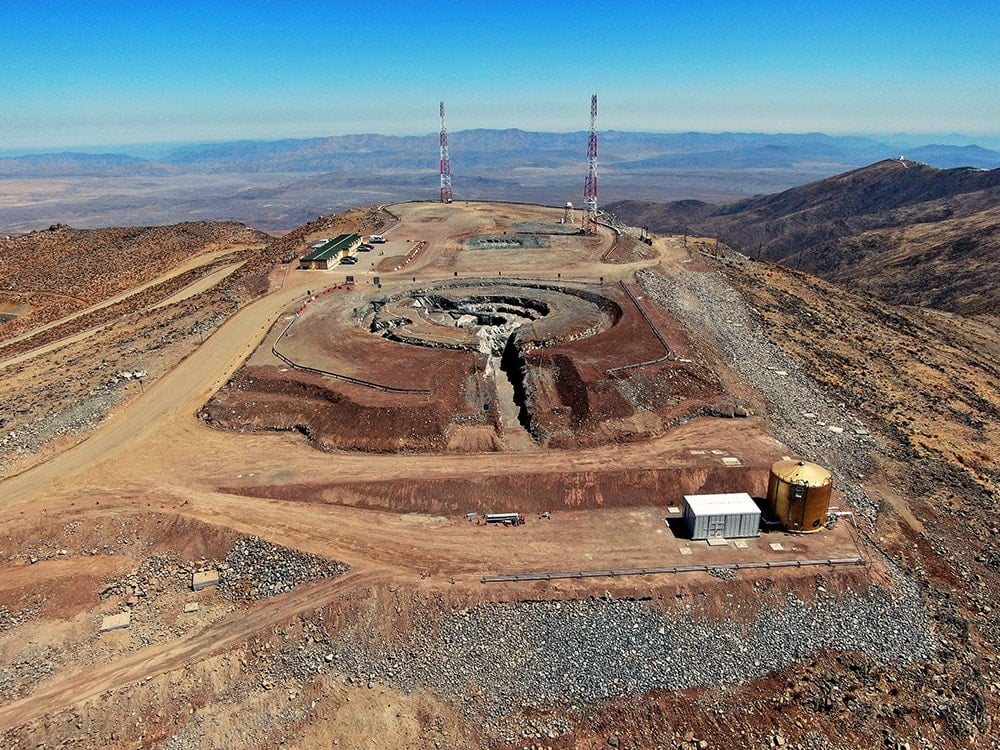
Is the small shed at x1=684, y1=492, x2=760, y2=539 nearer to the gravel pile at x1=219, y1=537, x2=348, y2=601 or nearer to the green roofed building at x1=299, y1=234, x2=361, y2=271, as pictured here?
the gravel pile at x1=219, y1=537, x2=348, y2=601

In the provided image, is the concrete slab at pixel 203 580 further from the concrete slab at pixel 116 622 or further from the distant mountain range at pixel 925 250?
the distant mountain range at pixel 925 250

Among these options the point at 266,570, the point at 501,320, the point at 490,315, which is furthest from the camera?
the point at 490,315

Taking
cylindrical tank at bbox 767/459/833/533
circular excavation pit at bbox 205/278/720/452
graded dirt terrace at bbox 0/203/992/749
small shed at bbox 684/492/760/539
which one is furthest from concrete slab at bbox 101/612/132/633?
cylindrical tank at bbox 767/459/833/533

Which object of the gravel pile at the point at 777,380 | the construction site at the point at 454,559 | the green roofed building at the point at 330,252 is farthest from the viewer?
the green roofed building at the point at 330,252

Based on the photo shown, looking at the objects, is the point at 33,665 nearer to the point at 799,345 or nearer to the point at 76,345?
the point at 76,345

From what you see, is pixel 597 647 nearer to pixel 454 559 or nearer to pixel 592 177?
pixel 454 559

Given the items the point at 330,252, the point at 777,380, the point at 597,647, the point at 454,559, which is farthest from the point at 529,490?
the point at 330,252

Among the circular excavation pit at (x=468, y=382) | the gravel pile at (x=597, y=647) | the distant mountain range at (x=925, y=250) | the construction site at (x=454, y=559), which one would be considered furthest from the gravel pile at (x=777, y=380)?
the distant mountain range at (x=925, y=250)
